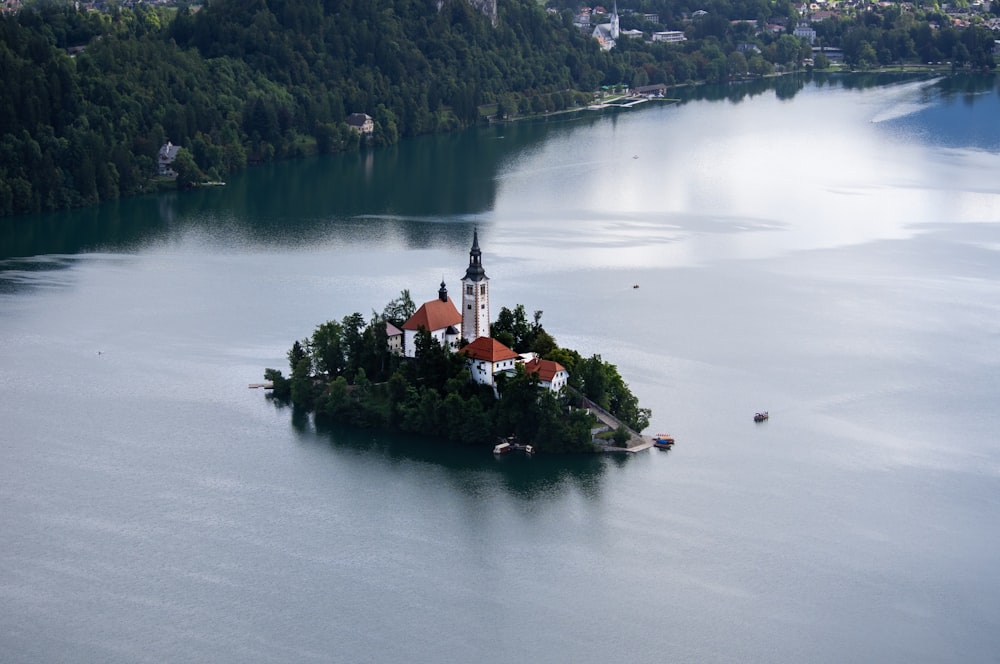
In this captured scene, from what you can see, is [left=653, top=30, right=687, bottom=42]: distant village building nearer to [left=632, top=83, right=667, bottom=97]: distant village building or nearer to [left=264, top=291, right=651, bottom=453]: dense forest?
[left=632, top=83, right=667, bottom=97]: distant village building

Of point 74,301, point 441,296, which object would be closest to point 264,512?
point 441,296

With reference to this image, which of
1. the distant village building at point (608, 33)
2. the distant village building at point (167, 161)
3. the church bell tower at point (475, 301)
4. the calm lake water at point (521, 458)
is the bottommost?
the calm lake water at point (521, 458)

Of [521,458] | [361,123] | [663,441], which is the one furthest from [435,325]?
[361,123]

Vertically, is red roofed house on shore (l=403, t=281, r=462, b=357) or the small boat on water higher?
red roofed house on shore (l=403, t=281, r=462, b=357)

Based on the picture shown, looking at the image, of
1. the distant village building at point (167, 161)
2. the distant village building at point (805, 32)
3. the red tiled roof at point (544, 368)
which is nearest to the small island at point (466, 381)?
the red tiled roof at point (544, 368)

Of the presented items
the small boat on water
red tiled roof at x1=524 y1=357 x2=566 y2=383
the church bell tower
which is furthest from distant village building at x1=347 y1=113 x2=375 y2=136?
the small boat on water

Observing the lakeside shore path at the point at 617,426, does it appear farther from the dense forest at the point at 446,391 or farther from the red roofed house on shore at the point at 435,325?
the red roofed house on shore at the point at 435,325

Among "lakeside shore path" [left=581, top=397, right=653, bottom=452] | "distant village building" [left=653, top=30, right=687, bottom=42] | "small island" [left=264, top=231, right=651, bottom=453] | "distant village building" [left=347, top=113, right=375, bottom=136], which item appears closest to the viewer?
"lakeside shore path" [left=581, top=397, right=653, bottom=452]
